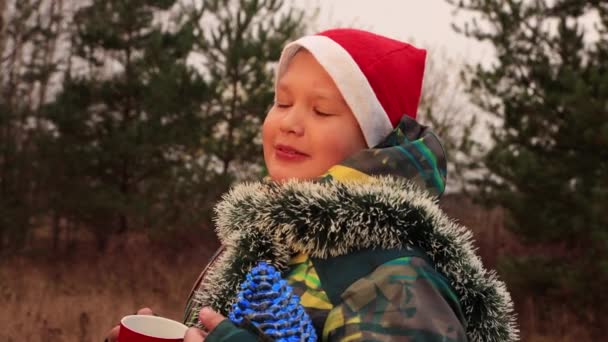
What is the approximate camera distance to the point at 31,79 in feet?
47.3

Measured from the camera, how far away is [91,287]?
36.0ft

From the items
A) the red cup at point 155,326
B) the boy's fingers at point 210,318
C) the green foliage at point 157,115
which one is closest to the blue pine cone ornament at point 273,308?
the boy's fingers at point 210,318

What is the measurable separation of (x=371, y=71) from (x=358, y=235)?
1.68ft

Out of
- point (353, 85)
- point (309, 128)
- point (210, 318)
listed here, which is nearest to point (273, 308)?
point (210, 318)

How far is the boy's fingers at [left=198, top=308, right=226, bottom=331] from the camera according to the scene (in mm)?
1300

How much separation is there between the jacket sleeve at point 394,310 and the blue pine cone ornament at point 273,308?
0.07 m

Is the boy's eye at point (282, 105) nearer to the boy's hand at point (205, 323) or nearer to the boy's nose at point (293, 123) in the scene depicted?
the boy's nose at point (293, 123)

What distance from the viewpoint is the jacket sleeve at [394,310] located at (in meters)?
1.25

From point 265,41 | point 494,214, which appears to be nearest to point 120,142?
point 265,41

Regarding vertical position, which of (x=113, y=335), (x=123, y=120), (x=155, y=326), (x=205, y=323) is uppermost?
(x=205, y=323)

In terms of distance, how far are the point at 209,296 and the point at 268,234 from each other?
19 centimetres

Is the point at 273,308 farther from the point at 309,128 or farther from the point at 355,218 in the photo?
the point at 309,128

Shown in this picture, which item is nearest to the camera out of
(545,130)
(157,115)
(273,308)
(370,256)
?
(273,308)

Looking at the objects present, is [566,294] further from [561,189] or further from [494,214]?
[494,214]
